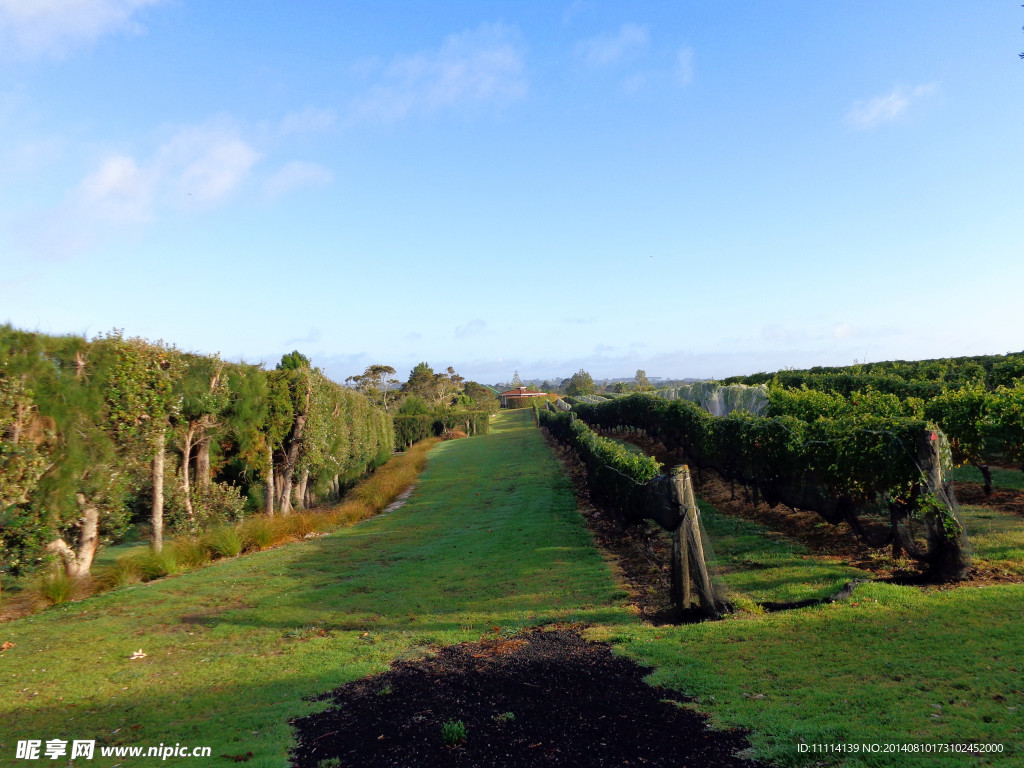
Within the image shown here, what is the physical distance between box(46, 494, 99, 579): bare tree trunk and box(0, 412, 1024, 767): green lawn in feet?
3.46

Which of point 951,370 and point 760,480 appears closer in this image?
point 760,480

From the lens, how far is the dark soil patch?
Answer: 4.25m

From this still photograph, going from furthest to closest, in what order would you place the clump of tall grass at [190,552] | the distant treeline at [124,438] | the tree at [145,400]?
the clump of tall grass at [190,552] < the tree at [145,400] < the distant treeline at [124,438]

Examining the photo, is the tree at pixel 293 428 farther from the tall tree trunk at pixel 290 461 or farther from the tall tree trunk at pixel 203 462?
the tall tree trunk at pixel 203 462

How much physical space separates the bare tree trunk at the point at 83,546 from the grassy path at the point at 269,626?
1.19m

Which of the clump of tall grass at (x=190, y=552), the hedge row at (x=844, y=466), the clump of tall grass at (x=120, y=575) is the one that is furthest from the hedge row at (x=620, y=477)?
the clump of tall grass at (x=120, y=575)

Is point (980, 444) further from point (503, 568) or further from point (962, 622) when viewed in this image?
point (503, 568)

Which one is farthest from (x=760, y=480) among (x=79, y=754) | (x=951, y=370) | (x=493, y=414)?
(x=493, y=414)

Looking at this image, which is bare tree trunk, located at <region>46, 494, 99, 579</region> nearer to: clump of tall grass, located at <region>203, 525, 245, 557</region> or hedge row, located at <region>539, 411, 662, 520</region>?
clump of tall grass, located at <region>203, 525, 245, 557</region>

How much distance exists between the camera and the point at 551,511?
16641 mm

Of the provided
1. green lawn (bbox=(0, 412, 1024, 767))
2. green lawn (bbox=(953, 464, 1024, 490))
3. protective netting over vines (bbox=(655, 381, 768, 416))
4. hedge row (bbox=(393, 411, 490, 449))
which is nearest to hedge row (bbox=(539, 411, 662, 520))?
green lawn (bbox=(0, 412, 1024, 767))

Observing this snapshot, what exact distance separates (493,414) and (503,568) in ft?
237

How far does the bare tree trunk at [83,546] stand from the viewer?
32.5ft

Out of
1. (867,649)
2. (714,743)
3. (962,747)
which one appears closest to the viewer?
(962,747)
